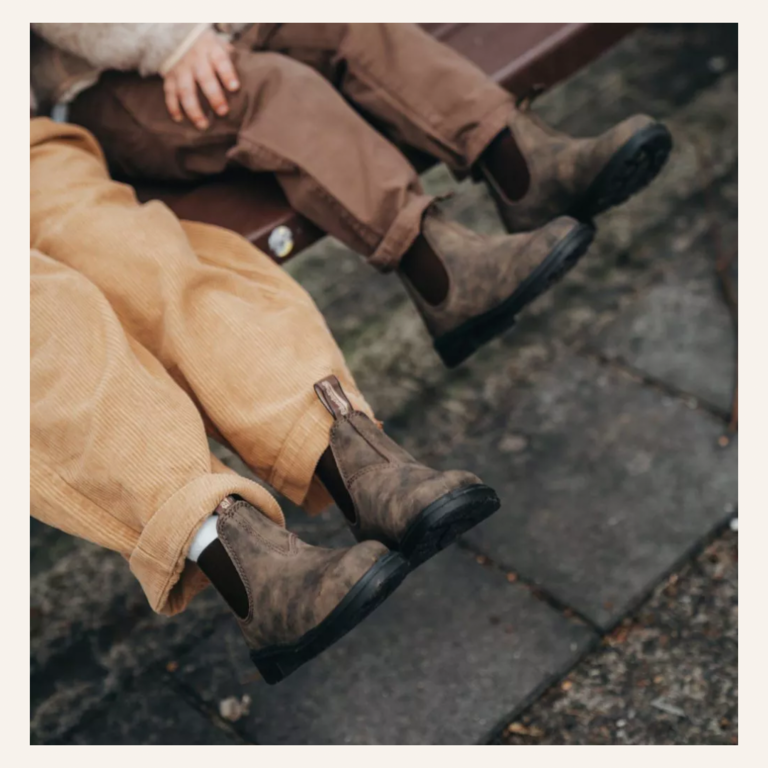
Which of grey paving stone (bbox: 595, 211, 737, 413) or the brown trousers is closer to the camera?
the brown trousers

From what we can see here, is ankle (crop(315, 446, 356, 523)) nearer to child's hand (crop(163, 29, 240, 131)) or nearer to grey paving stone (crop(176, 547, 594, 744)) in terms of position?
grey paving stone (crop(176, 547, 594, 744))

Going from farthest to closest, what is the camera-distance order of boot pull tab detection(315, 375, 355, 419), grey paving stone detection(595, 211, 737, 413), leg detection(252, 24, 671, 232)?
grey paving stone detection(595, 211, 737, 413) → leg detection(252, 24, 671, 232) → boot pull tab detection(315, 375, 355, 419)

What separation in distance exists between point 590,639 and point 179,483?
0.88 m

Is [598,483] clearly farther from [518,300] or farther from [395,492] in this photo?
[395,492]

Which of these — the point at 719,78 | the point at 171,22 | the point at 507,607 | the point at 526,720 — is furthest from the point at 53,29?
the point at 719,78

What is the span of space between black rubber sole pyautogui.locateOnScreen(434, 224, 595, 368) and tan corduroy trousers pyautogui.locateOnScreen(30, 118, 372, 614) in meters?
0.29

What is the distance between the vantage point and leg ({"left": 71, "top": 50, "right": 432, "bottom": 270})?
2.06 meters

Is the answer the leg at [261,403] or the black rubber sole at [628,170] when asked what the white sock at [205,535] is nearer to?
the leg at [261,403]

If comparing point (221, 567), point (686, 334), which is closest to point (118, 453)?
point (221, 567)

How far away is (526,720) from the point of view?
6.41 feet

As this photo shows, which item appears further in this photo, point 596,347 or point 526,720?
point 596,347

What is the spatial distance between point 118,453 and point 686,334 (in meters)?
1.53

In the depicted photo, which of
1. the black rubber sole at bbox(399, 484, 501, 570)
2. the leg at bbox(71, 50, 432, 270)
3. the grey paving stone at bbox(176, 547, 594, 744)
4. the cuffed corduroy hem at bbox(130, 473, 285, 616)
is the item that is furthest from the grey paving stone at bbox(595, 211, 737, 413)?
the cuffed corduroy hem at bbox(130, 473, 285, 616)
